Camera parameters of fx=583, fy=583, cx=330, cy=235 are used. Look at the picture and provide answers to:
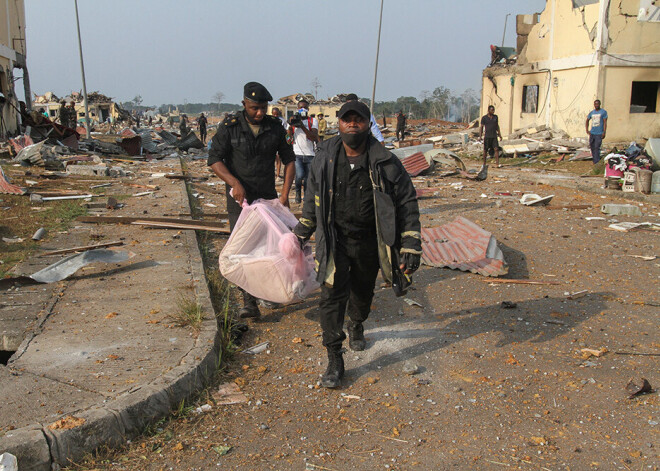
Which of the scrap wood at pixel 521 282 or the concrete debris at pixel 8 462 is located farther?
the scrap wood at pixel 521 282

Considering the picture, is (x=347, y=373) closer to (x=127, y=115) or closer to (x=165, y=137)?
(x=165, y=137)

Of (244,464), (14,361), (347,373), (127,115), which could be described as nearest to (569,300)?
(347,373)

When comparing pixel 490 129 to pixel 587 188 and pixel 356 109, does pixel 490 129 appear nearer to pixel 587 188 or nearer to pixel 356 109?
pixel 587 188

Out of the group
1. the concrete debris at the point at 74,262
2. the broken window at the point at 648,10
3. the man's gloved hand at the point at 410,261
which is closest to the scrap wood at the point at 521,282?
the man's gloved hand at the point at 410,261

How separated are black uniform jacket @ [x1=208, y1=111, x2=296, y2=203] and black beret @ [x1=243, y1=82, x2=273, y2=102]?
227 millimetres

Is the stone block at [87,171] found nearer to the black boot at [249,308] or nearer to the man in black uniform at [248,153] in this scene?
the man in black uniform at [248,153]

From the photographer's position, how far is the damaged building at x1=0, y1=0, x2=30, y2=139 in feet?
75.0

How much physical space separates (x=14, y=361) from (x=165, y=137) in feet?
92.6

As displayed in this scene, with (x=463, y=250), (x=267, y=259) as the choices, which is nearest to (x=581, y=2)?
(x=463, y=250)

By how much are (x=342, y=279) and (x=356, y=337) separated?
0.64m

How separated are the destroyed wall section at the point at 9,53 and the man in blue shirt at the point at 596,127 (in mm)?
19786

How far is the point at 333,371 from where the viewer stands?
3.73 meters

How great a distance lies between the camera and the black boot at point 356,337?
166 inches

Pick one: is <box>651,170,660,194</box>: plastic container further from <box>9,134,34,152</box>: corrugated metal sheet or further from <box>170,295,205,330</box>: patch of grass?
<box>9,134,34,152</box>: corrugated metal sheet
